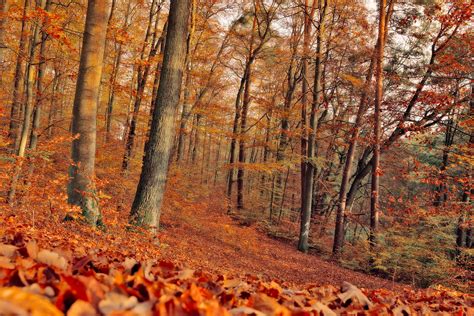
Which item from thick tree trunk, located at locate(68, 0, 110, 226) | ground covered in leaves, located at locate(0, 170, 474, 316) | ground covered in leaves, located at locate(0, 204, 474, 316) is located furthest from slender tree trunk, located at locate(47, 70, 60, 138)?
ground covered in leaves, located at locate(0, 204, 474, 316)

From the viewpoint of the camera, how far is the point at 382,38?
14.2m

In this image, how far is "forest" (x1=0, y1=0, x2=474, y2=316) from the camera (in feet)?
6.89

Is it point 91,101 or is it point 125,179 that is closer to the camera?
point 91,101

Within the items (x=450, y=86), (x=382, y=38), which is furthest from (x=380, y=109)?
(x=450, y=86)

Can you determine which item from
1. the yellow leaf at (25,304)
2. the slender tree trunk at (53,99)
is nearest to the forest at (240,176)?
the yellow leaf at (25,304)

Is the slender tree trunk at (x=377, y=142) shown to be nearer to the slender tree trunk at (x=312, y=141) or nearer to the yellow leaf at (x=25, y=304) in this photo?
the slender tree trunk at (x=312, y=141)

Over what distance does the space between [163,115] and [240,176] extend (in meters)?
12.7

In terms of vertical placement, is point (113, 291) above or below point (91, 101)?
below

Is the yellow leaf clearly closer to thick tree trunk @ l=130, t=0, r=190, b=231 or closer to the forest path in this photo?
thick tree trunk @ l=130, t=0, r=190, b=231

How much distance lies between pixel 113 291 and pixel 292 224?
19.0 m

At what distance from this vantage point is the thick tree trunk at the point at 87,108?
714cm

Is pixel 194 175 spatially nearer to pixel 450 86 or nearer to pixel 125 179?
pixel 125 179

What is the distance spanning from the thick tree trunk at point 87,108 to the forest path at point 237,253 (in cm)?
217

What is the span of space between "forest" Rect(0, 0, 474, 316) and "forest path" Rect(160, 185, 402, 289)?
0.09 m
